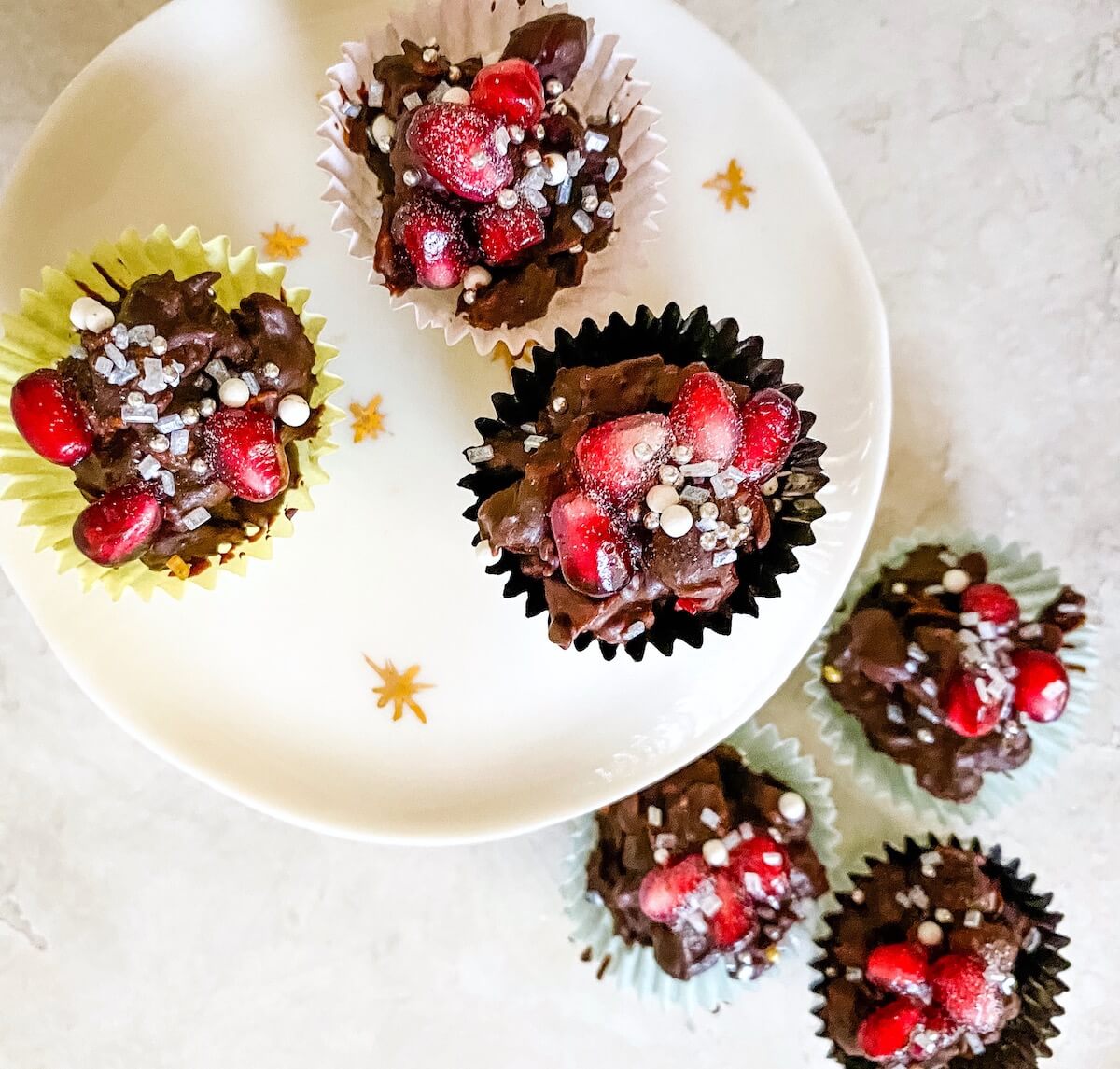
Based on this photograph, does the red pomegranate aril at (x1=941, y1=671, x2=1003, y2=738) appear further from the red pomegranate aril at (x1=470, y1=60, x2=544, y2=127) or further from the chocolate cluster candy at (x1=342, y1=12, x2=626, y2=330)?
the red pomegranate aril at (x1=470, y1=60, x2=544, y2=127)

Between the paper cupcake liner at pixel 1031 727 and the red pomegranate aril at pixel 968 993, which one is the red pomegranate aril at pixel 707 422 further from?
the red pomegranate aril at pixel 968 993

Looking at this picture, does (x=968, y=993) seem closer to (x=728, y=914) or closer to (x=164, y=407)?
(x=728, y=914)

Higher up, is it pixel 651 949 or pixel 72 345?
pixel 72 345

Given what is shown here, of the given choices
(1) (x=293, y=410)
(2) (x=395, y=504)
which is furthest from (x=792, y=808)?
(1) (x=293, y=410)

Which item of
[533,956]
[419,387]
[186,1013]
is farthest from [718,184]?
[186,1013]

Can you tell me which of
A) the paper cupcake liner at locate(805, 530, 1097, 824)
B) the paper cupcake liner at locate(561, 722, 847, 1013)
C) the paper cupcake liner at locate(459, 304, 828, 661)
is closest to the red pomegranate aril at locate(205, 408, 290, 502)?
the paper cupcake liner at locate(459, 304, 828, 661)

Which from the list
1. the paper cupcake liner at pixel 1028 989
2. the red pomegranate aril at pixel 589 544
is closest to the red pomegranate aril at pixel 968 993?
the paper cupcake liner at pixel 1028 989
